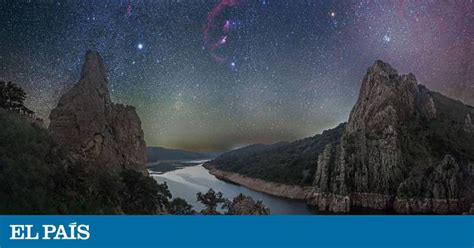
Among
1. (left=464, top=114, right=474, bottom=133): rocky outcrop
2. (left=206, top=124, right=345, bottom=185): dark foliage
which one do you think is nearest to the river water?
(left=206, top=124, right=345, bottom=185): dark foliage

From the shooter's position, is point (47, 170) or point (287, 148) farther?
point (287, 148)

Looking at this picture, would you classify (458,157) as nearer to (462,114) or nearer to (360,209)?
(462,114)

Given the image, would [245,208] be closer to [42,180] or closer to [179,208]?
[179,208]

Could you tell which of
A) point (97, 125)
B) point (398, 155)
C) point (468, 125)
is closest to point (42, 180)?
point (97, 125)

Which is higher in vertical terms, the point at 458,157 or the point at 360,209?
the point at 458,157

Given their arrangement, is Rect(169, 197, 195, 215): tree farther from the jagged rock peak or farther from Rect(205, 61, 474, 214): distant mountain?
the jagged rock peak

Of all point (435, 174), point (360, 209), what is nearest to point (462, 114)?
point (435, 174)
